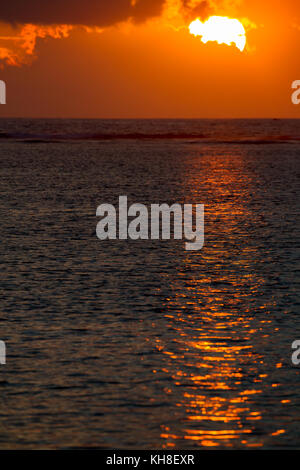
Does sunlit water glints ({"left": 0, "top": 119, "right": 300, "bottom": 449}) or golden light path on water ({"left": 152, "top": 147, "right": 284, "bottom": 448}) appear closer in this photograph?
golden light path on water ({"left": 152, "top": 147, "right": 284, "bottom": 448})

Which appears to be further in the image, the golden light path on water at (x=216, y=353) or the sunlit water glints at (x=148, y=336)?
the sunlit water glints at (x=148, y=336)

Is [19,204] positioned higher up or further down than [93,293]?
higher up

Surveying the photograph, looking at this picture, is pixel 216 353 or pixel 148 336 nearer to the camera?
pixel 216 353

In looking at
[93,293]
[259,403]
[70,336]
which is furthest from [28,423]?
[93,293]

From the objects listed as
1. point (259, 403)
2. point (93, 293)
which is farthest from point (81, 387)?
point (93, 293)

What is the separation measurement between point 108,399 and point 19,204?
45.6m

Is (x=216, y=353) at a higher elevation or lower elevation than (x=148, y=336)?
lower

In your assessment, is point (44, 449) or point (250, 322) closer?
point (44, 449)

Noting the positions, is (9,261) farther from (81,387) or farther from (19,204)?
(19,204)

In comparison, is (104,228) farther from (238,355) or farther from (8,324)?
(238,355)

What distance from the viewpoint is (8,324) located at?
1024 inches

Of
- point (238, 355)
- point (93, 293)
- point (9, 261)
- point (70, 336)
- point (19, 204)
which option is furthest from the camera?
point (19, 204)
